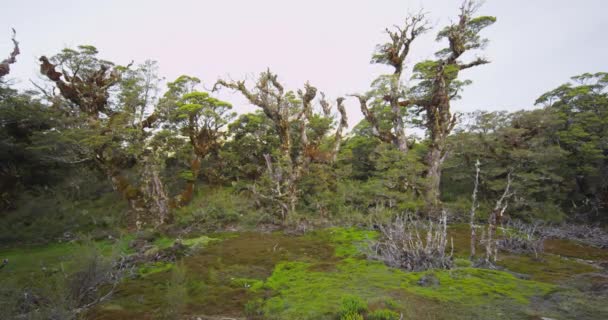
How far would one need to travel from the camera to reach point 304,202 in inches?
648

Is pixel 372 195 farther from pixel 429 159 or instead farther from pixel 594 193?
pixel 594 193

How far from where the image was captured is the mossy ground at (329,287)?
4.41m

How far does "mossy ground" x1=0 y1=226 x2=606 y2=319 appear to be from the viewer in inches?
174

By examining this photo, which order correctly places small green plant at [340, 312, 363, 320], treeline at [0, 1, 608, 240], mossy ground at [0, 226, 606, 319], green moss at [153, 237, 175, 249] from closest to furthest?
small green plant at [340, 312, 363, 320], mossy ground at [0, 226, 606, 319], green moss at [153, 237, 175, 249], treeline at [0, 1, 608, 240]

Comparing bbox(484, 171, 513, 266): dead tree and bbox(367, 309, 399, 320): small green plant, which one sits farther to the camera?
bbox(484, 171, 513, 266): dead tree

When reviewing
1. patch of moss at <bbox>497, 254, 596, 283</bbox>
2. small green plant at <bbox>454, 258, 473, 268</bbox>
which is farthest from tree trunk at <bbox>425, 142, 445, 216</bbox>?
small green plant at <bbox>454, 258, 473, 268</bbox>

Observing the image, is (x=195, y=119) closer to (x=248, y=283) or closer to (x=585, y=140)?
(x=248, y=283)

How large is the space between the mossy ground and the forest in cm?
5

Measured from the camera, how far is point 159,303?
5148 mm

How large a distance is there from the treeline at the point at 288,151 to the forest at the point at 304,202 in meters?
0.11

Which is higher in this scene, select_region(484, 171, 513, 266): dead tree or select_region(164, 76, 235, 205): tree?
select_region(164, 76, 235, 205): tree

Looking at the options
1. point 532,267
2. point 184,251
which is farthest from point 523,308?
point 184,251

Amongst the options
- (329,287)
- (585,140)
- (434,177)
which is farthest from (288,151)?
(585,140)

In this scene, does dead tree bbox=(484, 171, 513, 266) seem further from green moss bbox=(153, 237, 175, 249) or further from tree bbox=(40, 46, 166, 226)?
tree bbox=(40, 46, 166, 226)
